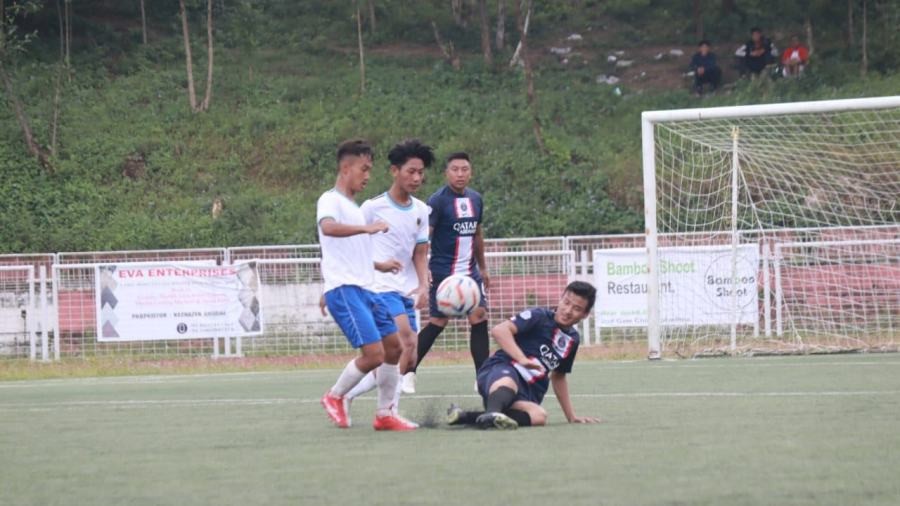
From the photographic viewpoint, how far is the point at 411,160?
28.8 feet

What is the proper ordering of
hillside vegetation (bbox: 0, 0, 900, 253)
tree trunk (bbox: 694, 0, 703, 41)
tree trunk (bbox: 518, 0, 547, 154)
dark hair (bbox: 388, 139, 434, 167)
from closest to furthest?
dark hair (bbox: 388, 139, 434, 167) → hillside vegetation (bbox: 0, 0, 900, 253) → tree trunk (bbox: 518, 0, 547, 154) → tree trunk (bbox: 694, 0, 703, 41)

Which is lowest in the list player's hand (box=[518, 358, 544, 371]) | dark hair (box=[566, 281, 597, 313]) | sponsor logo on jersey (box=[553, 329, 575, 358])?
player's hand (box=[518, 358, 544, 371])

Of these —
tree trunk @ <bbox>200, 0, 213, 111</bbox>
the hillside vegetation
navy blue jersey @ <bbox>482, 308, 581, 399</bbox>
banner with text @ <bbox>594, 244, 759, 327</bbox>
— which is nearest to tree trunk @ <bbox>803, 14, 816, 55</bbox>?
the hillside vegetation

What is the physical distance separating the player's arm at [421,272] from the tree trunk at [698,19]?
102 ft

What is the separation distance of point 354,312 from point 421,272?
63.5 inches

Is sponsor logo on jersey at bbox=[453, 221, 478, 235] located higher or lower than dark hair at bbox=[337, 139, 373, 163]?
lower

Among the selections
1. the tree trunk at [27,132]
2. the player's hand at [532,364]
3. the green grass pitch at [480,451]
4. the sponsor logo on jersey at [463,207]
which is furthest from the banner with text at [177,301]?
the tree trunk at [27,132]

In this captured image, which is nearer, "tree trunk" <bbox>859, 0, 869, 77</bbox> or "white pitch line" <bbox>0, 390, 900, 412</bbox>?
"white pitch line" <bbox>0, 390, 900, 412</bbox>

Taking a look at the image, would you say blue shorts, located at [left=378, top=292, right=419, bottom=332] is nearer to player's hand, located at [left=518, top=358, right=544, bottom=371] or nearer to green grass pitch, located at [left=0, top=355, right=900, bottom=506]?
green grass pitch, located at [left=0, top=355, right=900, bottom=506]

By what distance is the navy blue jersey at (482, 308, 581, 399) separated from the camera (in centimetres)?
784

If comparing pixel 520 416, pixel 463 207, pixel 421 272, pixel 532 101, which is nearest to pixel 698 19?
pixel 532 101

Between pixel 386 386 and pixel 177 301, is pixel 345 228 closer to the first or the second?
pixel 386 386

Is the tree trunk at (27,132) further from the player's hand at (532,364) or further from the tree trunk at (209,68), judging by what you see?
the player's hand at (532,364)

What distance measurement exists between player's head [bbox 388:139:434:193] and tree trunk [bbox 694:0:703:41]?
31.6 meters
